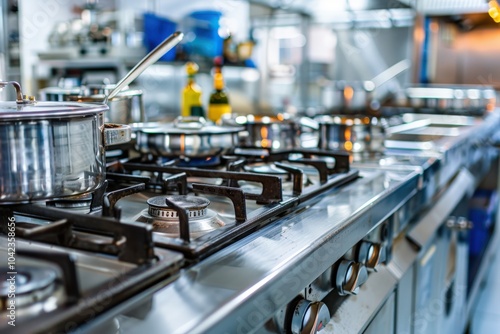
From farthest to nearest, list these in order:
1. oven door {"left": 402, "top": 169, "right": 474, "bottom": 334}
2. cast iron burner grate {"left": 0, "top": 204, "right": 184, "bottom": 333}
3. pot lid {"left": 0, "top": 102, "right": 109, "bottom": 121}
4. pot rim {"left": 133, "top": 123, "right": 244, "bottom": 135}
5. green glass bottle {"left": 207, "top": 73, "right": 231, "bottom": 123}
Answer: green glass bottle {"left": 207, "top": 73, "right": 231, "bottom": 123} → oven door {"left": 402, "top": 169, "right": 474, "bottom": 334} → pot rim {"left": 133, "top": 123, "right": 244, "bottom": 135} → pot lid {"left": 0, "top": 102, "right": 109, "bottom": 121} → cast iron burner grate {"left": 0, "top": 204, "right": 184, "bottom": 333}

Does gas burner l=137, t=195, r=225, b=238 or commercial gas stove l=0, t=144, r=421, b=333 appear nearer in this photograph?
commercial gas stove l=0, t=144, r=421, b=333

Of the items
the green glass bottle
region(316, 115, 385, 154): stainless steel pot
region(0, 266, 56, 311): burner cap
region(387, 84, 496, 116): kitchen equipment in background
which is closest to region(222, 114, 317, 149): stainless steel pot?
region(316, 115, 385, 154): stainless steel pot

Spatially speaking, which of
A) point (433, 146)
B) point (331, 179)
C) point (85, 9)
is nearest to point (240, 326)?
point (331, 179)

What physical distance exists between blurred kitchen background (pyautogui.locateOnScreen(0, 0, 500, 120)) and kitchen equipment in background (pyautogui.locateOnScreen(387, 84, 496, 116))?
0.21 meters

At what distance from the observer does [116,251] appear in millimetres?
620

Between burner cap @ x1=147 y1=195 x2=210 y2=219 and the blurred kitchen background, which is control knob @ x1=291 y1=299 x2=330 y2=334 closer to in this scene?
burner cap @ x1=147 y1=195 x2=210 y2=219

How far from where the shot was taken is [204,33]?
13.1ft

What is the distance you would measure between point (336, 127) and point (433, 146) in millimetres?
440

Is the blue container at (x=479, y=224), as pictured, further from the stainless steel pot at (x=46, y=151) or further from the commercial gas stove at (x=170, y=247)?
the stainless steel pot at (x=46, y=151)

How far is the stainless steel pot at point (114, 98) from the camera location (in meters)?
1.24

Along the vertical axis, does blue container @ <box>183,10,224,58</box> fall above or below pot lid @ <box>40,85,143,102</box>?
above

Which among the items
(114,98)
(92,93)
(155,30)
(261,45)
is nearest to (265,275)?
(114,98)

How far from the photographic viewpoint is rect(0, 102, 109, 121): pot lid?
0.66m

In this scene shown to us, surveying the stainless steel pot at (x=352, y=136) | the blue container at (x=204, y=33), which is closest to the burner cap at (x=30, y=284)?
the stainless steel pot at (x=352, y=136)
